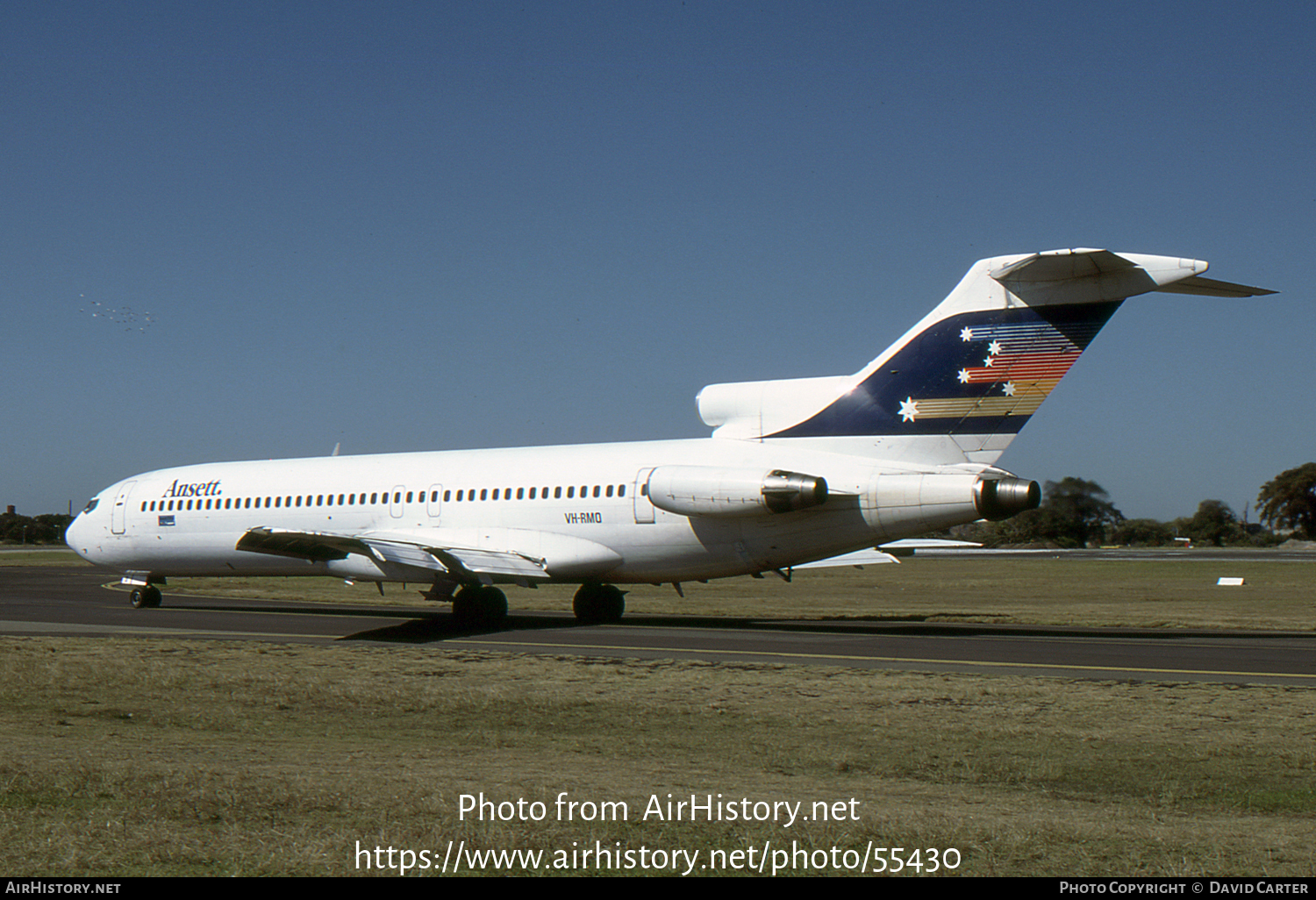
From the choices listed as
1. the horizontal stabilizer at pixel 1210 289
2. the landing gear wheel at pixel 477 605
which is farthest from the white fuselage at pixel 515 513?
the horizontal stabilizer at pixel 1210 289

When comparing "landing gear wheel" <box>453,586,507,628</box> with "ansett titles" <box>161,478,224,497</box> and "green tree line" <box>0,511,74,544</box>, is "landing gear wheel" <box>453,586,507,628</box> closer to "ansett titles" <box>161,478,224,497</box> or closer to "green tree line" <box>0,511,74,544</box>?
"ansett titles" <box>161,478,224,497</box>

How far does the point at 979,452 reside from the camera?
2008 cm

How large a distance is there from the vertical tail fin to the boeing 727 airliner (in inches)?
1.2

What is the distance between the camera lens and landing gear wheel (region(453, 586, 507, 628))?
954 inches

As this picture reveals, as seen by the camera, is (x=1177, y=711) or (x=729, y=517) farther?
(x=729, y=517)

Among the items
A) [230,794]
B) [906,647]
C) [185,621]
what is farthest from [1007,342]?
[185,621]

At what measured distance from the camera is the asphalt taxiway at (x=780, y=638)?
15.9 meters

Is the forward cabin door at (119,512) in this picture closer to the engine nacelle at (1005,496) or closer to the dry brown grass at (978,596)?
the dry brown grass at (978,596)

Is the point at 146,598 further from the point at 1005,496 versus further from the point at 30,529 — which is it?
the point at 30,529

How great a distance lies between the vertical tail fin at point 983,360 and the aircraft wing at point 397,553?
20.3 feet

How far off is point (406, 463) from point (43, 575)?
30.4 metres

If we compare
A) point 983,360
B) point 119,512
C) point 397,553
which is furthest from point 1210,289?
point 119,512

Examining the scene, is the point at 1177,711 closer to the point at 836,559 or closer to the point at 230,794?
the point at 230,794

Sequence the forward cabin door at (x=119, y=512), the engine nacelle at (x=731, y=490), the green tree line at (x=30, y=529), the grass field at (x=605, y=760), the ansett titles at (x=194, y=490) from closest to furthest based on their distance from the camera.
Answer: the grass field at (x=605, y=760), the engine nacelle at (x=731, y=490), the ansett titles at (x=194, y=490), the forward cabin door at (x=119, y=512), the green tree line at (x=30, y=529)
